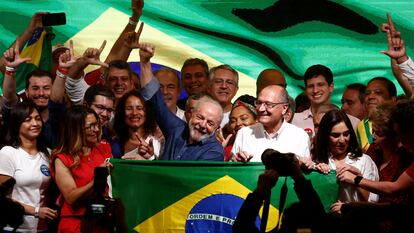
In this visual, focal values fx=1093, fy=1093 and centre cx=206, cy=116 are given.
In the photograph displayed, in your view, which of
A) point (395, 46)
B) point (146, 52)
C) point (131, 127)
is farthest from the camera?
point (395, 46)

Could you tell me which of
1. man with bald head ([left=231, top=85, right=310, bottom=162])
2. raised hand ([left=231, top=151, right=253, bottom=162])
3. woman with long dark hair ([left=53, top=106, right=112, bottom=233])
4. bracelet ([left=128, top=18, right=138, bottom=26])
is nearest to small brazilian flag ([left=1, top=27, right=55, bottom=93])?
bracelet ([left=128, top=18, right=138, bottom=26])

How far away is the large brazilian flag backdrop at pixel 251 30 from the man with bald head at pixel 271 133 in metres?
2.10

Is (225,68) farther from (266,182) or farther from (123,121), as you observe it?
(266,182)

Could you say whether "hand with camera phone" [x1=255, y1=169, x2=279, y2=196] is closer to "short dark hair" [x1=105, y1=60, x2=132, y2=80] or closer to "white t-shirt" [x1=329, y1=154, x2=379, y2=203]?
"white t-shirt" [x1=329, y1=154, x2=379, y2=203]

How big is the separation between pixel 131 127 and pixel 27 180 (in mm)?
989

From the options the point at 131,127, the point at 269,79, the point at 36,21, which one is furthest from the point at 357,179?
the point at 36,21

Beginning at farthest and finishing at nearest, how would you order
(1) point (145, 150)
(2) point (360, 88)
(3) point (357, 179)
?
(2) point (360, 88) → (1) point (145, 150) → (3) point (357, 179)

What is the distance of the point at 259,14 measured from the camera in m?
10.2

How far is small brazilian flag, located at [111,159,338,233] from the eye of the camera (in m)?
7.31

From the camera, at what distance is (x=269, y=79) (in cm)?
948

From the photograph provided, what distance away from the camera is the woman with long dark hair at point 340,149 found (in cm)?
734

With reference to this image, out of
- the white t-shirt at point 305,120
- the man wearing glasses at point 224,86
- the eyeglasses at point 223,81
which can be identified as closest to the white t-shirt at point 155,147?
the man wearing glasses at point 224,86

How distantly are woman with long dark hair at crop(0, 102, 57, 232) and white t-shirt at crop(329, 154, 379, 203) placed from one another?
6.43 feet

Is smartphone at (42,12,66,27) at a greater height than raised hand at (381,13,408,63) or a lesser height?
greater
